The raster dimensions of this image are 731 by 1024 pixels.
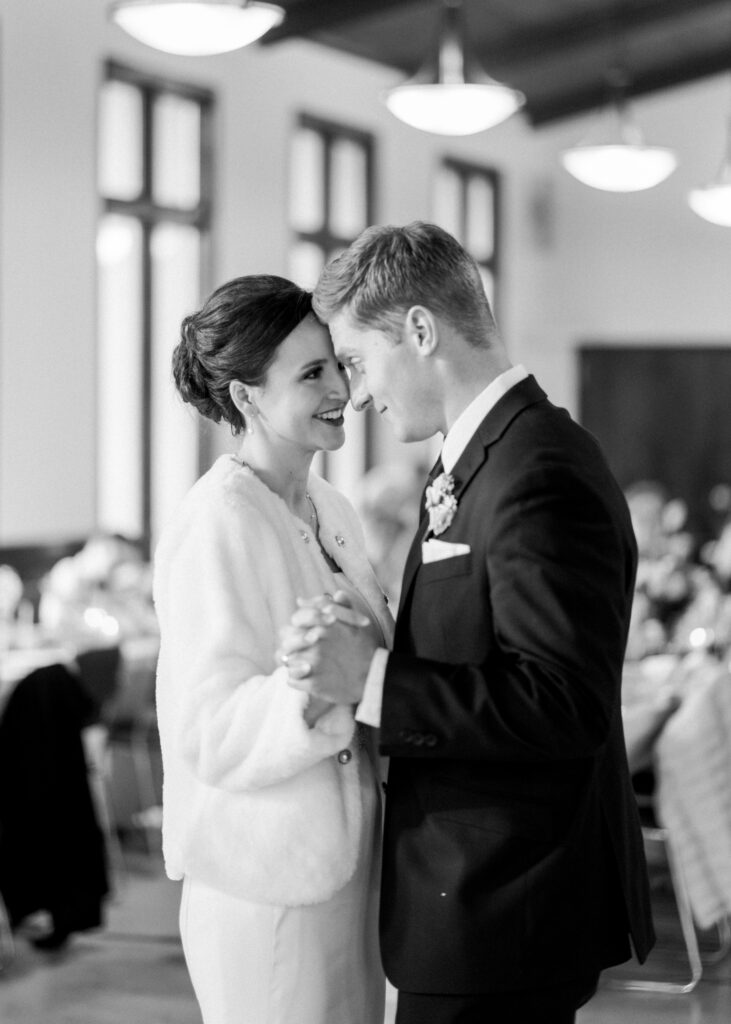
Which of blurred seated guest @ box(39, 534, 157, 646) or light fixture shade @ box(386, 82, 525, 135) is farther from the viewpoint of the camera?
light fixture shade @ box(386, 82, 525, 135)

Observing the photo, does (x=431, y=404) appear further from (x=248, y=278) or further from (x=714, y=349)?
(x=714, y=349)

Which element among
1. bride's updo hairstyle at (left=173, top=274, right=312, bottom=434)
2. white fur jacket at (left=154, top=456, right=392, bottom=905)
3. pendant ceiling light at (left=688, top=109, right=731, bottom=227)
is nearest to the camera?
white fur jacket at (left=154, top=456, right=392, bottom=905)

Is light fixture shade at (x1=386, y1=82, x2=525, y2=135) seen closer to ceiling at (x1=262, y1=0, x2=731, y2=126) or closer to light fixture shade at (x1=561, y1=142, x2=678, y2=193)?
light fixture shade at (x1=561, y1=142, x2=678, y2=193)

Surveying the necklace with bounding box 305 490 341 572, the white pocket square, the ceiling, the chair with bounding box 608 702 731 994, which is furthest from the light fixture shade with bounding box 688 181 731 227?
the white pocket square

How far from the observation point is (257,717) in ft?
6.49

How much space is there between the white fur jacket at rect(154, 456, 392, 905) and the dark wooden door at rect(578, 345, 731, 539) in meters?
12.3

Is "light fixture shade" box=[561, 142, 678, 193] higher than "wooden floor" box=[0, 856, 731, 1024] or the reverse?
higher

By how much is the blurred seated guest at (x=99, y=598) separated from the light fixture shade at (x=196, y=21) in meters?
2.20

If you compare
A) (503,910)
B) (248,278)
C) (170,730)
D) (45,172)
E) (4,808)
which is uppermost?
(45,172)

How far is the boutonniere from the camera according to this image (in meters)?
1.93

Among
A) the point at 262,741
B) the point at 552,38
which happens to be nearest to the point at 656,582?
the point at 262,741

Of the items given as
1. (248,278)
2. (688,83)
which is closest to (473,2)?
(688,83)

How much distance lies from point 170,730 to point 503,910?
20.2 inches

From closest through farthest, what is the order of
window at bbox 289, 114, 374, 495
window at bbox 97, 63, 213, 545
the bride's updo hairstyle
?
the bride's updo hairstyle → window at bbox 97, 63, 213, 545 → window at bbox 289, 114, 374, 495
